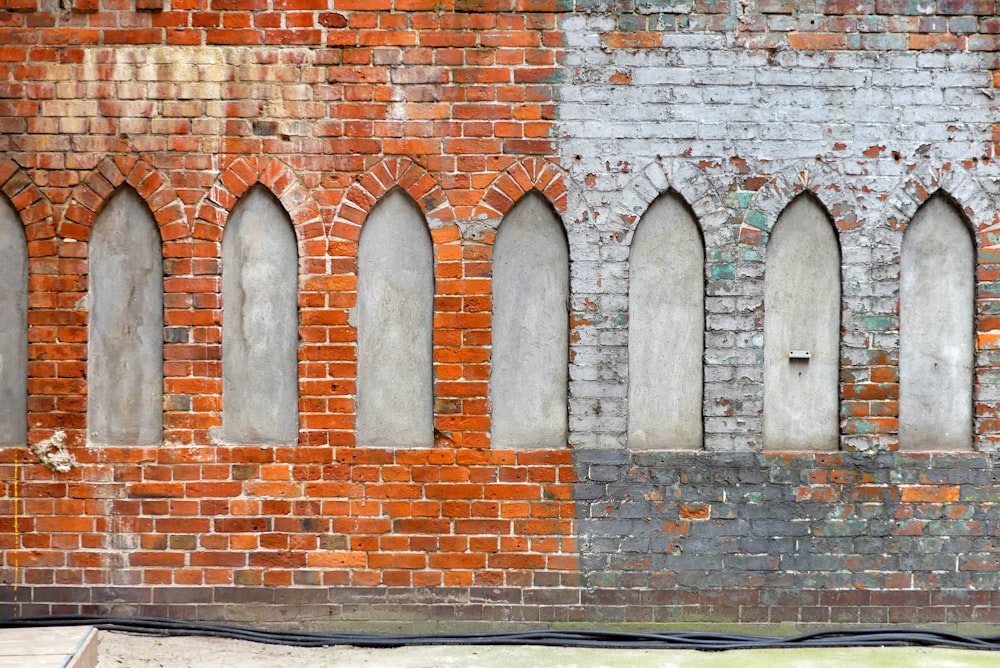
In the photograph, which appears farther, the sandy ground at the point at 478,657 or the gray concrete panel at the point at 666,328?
the gray concrete panel at the point at 666,328

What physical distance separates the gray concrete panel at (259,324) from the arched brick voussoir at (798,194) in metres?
2.53

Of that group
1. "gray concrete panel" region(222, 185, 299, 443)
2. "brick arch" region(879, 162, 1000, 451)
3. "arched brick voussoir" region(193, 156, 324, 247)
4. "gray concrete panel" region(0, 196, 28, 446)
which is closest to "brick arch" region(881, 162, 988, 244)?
"brick arch" region(879, 162, 1000, 451)

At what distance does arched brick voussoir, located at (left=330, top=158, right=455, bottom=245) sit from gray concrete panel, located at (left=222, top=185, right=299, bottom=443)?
1.06 ft

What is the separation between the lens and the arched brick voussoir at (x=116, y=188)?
16.3ft

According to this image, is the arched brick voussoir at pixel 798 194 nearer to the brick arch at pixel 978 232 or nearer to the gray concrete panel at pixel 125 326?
the brick arch at pixel 978 232

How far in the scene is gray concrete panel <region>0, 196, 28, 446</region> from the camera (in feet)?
16.5

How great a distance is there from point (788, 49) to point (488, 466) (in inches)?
110

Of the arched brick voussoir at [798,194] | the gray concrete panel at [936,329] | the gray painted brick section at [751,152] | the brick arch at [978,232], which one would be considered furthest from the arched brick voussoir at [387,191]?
the gray concrete panel at [936,329]

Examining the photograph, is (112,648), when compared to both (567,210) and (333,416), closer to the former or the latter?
(333,416)

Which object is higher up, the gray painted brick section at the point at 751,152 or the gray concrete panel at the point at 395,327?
the gray painted brick section at the point at 751,152

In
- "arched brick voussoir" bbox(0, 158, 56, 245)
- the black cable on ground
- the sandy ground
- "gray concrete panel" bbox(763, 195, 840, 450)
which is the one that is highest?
"arched brick voussoir" bbox(0, 158, 56, 245)

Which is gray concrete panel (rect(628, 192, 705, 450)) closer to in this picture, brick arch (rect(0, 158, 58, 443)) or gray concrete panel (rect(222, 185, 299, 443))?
gray concrete panel (rect(222, 185, 299, 443))

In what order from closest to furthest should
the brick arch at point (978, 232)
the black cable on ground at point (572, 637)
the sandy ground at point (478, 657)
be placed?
the sandy ground at point (478, 657) < the black cable on ground at point (572, 637) < the brick arch at point (978, 232)

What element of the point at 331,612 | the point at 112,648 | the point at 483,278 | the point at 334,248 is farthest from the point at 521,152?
the point at 112,648
